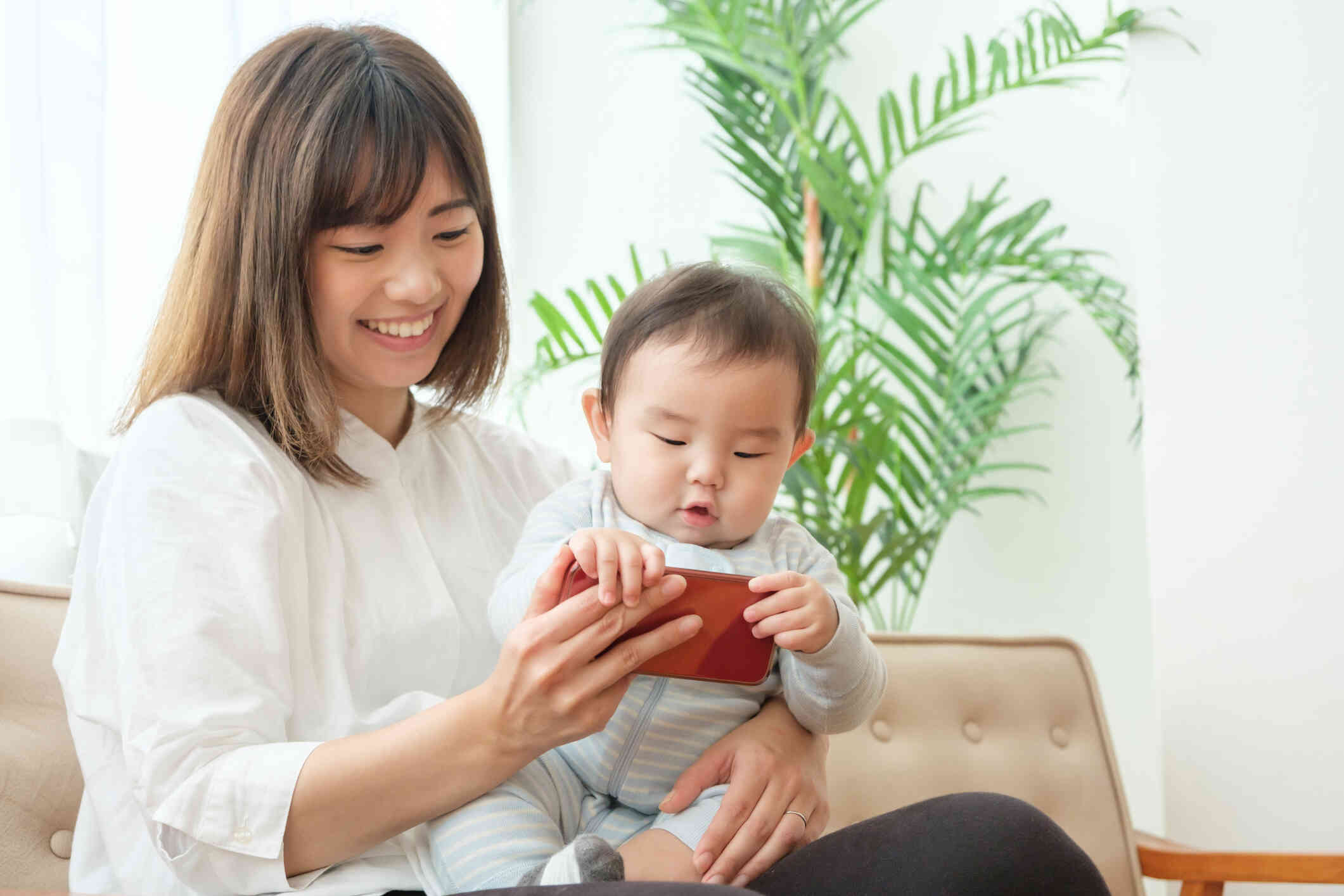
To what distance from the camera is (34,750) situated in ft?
4.78

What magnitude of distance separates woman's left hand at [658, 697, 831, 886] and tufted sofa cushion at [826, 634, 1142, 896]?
0.72m

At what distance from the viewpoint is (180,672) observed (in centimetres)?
105

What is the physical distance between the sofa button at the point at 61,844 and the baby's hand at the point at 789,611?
97cm

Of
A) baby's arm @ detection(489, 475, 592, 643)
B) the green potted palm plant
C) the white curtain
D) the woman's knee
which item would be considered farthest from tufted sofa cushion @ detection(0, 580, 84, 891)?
the green potted palm plant

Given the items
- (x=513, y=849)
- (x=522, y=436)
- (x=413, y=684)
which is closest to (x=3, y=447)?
(x=522, y=436)

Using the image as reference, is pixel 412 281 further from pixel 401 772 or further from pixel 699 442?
pixel 401 772

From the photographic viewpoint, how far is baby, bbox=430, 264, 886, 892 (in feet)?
3.71

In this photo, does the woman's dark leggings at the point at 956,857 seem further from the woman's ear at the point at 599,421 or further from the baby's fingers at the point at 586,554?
the woman's ear at the point at 599,421

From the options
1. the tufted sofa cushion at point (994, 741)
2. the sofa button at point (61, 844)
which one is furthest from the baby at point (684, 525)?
the tufted sofa cushion at point (994, 741)

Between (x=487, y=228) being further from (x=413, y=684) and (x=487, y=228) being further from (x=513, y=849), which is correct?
(x=513, y=849)

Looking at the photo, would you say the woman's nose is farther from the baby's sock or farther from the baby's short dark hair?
the baby's sock

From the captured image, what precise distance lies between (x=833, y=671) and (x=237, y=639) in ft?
1.89

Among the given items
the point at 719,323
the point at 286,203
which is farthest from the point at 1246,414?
the point at 286,203

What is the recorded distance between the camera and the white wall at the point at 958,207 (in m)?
3.21
